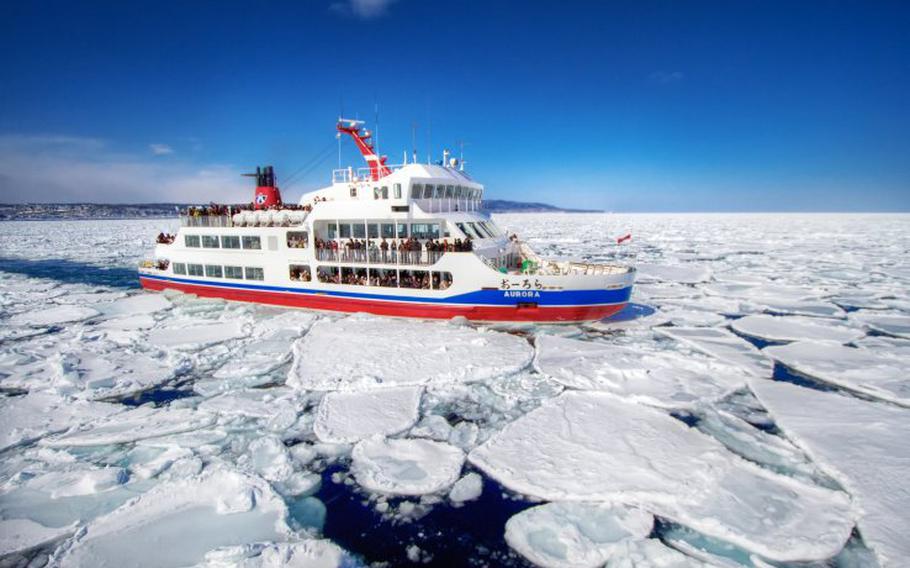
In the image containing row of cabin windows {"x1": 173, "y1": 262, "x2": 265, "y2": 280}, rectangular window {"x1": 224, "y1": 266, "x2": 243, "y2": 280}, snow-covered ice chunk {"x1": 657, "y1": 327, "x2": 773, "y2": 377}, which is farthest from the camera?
rectangular window {"x1": 224, "y1": 266, "x2": 243, "y2": 280}

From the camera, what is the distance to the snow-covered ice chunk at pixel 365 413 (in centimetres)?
954

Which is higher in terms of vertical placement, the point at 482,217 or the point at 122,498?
the point at 482,217

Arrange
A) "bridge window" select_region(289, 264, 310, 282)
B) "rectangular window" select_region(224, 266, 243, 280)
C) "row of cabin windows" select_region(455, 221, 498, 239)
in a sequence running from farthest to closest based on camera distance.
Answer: "rectangular window" select_region(224, 266, 243, 280)
"bridge window" select_region(289, 264, 310, 282)
"row of cabin windows" select_region(455, 221, 498, 239)

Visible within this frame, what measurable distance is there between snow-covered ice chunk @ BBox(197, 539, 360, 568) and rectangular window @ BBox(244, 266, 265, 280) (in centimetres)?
1668

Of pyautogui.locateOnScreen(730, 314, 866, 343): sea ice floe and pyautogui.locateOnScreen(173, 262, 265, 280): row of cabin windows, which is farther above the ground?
pyautogui.locateOnScreen(173, 262, 265, 280): row of cabin windows

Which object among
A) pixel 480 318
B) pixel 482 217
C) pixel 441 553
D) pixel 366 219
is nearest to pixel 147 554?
pixel 441 553

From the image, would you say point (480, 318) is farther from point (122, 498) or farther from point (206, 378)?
point (122, 498)

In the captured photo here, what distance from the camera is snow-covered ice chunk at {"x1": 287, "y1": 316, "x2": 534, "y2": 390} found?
12.4m

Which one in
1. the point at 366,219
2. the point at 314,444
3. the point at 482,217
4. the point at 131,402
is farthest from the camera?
the point at 482,217

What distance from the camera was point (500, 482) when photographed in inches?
313

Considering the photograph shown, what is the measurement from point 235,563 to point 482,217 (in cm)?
1717

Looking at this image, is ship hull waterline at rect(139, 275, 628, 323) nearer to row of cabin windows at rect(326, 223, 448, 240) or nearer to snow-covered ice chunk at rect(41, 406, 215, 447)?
row of cabin windows at rect(326, 223, 448, 240)

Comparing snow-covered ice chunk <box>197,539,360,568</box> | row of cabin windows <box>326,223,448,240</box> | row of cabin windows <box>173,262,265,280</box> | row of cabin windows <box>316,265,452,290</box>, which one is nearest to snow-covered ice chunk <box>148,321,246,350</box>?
row of cabin windows <box>173,262,265,280</box>

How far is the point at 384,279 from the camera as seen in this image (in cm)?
1894
